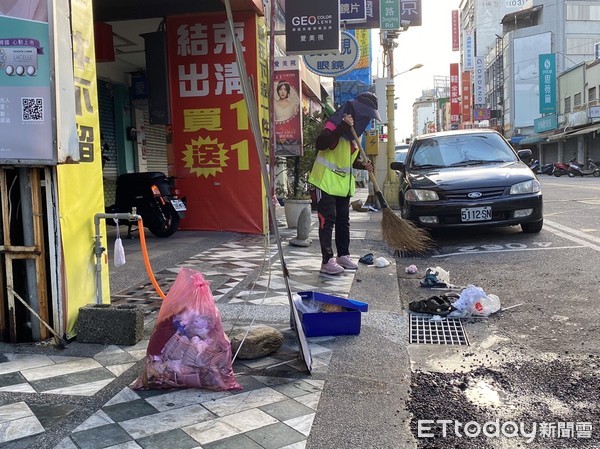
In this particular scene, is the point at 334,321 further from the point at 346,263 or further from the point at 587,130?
the point at 587,130

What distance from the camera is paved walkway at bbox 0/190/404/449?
241 centimetres

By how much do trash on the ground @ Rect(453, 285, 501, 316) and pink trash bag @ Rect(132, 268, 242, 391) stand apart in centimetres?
219

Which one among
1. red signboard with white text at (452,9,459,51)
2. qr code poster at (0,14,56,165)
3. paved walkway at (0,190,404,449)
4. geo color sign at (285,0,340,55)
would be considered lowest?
paved walkway at (0,190,404,449)

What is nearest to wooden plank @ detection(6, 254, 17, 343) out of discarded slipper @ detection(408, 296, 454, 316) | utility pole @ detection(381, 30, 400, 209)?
discarded slipper @ detection(408, 296, 454, 316)

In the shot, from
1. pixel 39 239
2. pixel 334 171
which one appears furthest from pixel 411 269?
pixel 39 239

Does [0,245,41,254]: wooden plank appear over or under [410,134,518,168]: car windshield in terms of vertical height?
under

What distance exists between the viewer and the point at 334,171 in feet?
18.7

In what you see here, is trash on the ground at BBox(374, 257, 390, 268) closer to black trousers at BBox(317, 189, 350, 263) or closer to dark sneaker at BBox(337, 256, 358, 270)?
dark sneaker at BBox(337, 256, 358, 270)

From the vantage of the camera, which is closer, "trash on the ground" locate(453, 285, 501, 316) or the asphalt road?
the asphalt road

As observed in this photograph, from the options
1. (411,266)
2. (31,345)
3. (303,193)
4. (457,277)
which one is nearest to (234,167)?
(303,193)

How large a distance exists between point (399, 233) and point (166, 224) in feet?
13.2

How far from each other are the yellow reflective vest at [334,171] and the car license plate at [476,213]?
2.24 m

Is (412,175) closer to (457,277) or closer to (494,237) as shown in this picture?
(494,237)

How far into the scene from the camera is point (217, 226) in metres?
9.01
